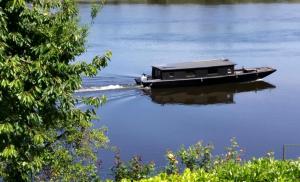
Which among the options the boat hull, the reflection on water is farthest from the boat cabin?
the reflection on water

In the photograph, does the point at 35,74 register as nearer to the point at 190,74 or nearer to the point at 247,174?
the point at 247,174

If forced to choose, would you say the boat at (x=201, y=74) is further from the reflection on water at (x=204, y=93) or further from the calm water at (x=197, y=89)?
the calm water at (x=197, y=89)

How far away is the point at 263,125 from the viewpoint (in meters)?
42.8

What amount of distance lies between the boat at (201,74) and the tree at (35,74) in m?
41.6

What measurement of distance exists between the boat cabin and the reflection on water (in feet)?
4.56

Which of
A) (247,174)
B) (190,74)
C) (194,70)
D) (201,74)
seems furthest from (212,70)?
(247,174)

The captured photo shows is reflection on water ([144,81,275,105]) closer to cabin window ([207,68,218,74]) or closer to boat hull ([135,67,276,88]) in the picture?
boat hull ([135,67,276,88])

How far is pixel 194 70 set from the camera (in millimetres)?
58156

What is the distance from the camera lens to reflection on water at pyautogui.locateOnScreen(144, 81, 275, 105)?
5366cm

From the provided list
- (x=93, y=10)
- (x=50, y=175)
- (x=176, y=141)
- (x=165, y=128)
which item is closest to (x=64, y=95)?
(x=93, y=10)

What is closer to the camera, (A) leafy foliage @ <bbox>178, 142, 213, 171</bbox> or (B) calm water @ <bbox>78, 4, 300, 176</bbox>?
(A) leafy foliage @ <bbox>178, 142, 213, 171</bbox>

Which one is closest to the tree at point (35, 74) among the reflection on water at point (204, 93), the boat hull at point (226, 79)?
the reflection on water at point (204, 93)

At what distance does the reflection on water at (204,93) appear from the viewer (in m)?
53.7

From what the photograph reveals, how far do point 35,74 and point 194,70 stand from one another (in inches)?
1811
